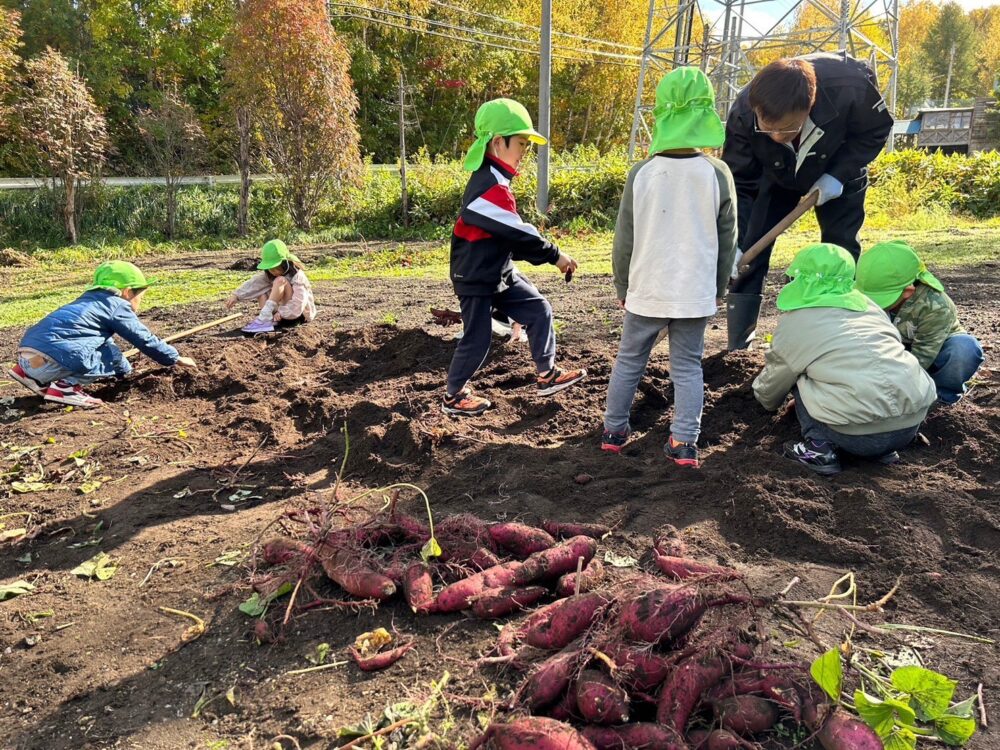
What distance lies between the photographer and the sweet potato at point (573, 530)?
2789mm

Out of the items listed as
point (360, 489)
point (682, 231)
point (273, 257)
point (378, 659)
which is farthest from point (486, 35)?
point (378, 659)

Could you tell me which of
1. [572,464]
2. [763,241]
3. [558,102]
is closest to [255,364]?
[572,464]

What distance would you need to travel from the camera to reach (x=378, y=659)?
2219 millimetres

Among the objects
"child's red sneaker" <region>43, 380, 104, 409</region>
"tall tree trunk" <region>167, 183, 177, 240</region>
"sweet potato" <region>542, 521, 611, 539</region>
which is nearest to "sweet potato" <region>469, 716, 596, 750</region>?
"sweet potato" <region>542, 521, 611, 539</region>

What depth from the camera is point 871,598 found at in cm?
246

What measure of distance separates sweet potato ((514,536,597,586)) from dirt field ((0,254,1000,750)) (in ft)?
0.78

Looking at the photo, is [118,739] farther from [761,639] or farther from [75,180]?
[75,180]

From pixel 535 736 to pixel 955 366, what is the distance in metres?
3.32

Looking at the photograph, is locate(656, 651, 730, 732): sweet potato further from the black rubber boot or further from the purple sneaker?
the purple sneaker

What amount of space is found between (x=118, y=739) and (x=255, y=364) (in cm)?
410

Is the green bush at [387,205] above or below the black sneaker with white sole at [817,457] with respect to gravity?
above

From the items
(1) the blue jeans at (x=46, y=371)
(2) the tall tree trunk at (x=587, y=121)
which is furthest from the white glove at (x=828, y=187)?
(2) the tall tree trunk at (x=587, y=121)

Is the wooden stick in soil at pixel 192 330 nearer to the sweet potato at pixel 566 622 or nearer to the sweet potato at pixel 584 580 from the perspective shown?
the sweet potato at pixel 584 580

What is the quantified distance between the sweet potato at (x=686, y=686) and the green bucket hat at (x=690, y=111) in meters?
2.30
